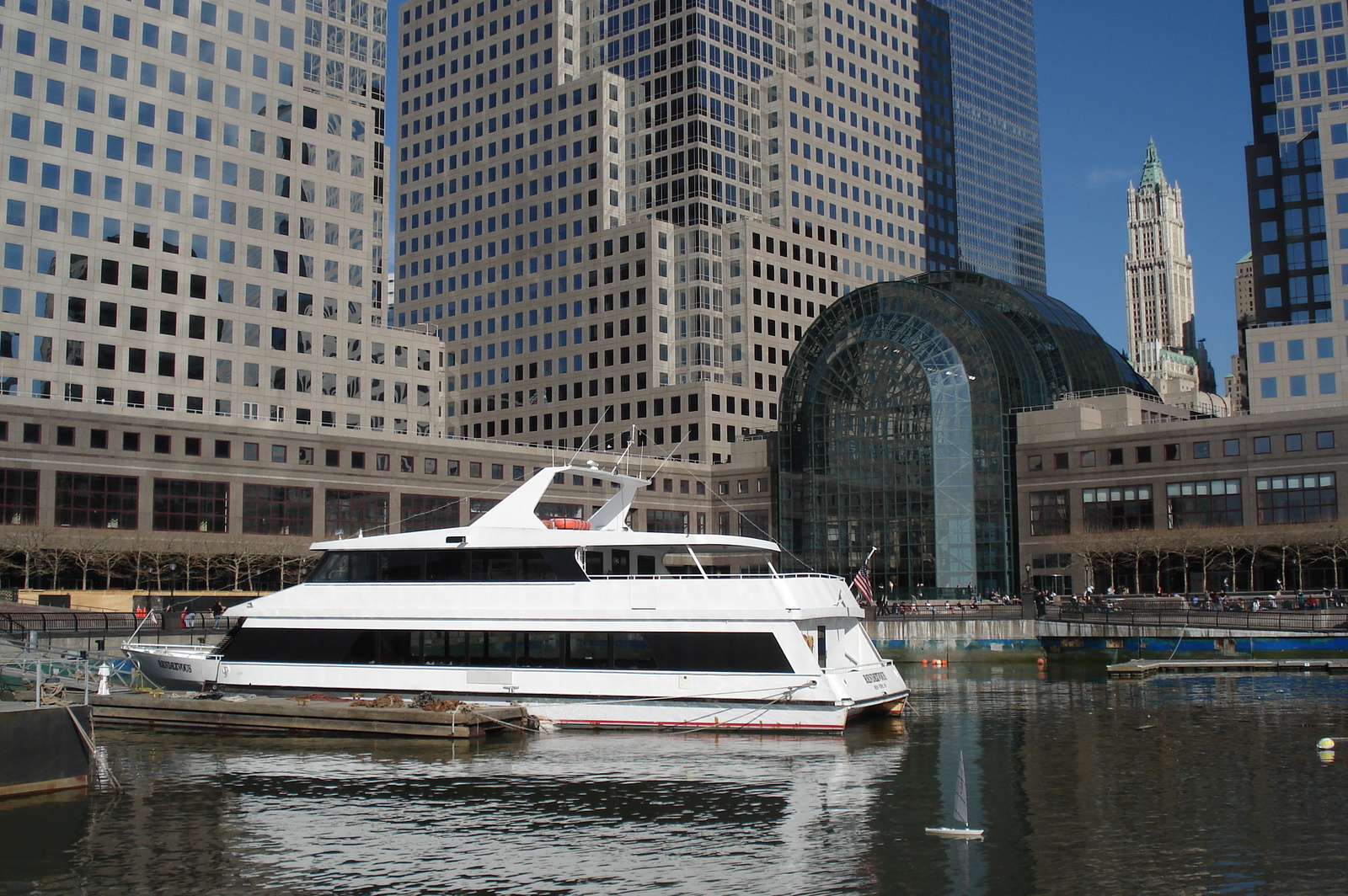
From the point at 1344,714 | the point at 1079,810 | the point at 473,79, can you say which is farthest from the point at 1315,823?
the point at 473,79

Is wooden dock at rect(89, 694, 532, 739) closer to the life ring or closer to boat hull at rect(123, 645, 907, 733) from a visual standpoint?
boat hull at rect(123, 645, 907, 733)

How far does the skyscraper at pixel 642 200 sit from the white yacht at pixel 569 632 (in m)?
84.9

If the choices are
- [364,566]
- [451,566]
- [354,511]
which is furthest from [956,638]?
[354,511]

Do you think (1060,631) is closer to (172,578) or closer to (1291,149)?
(172,578)

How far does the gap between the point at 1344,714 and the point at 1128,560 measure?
167ft

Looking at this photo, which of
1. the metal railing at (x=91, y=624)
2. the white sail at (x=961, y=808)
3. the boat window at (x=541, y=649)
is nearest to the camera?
the white sail at (x=961, y=808)

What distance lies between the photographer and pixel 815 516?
101375 millimetres

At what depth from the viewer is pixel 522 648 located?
36.8m

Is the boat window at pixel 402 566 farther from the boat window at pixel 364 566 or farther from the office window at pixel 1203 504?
the office window at pixel 1203 504

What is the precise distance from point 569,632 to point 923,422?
6436 centimetres

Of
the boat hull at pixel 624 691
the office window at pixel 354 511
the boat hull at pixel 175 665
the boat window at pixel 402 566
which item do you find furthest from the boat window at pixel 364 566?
the office window at pixel 354 511

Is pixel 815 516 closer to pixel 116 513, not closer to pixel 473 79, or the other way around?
pixel 116 513

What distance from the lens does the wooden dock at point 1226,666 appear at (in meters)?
53.4

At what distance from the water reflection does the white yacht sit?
1494 mm
